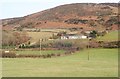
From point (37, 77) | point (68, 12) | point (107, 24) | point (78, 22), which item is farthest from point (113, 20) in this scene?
point (37, 77)

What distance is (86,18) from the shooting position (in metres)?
149

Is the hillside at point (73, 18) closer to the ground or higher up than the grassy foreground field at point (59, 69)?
higher up

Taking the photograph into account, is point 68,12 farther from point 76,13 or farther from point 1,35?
point 1,35

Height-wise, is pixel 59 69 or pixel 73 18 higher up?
pixel 73 18

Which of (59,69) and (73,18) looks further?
(73,18)

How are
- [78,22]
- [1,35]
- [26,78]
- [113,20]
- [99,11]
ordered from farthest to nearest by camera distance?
1. [99,11]
2. [78,22]
3. [113,20]
4. [1,35]
5. [26,78]

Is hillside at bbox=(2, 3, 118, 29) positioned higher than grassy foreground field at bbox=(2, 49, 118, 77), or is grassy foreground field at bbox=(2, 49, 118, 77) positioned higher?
hillside at bbox=(2, 3, 118, 29)

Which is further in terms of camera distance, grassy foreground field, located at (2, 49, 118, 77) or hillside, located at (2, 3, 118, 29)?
hillside, located at (2, 3, 118, 29)

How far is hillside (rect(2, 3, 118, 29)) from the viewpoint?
13338 cm

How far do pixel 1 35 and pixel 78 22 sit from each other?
72.1m

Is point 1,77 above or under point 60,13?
under

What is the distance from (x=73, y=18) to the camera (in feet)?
499

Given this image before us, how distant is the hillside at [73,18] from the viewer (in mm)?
133375

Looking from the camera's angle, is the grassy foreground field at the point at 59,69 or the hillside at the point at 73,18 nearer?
the grassy foreground field at the point at 59,69
